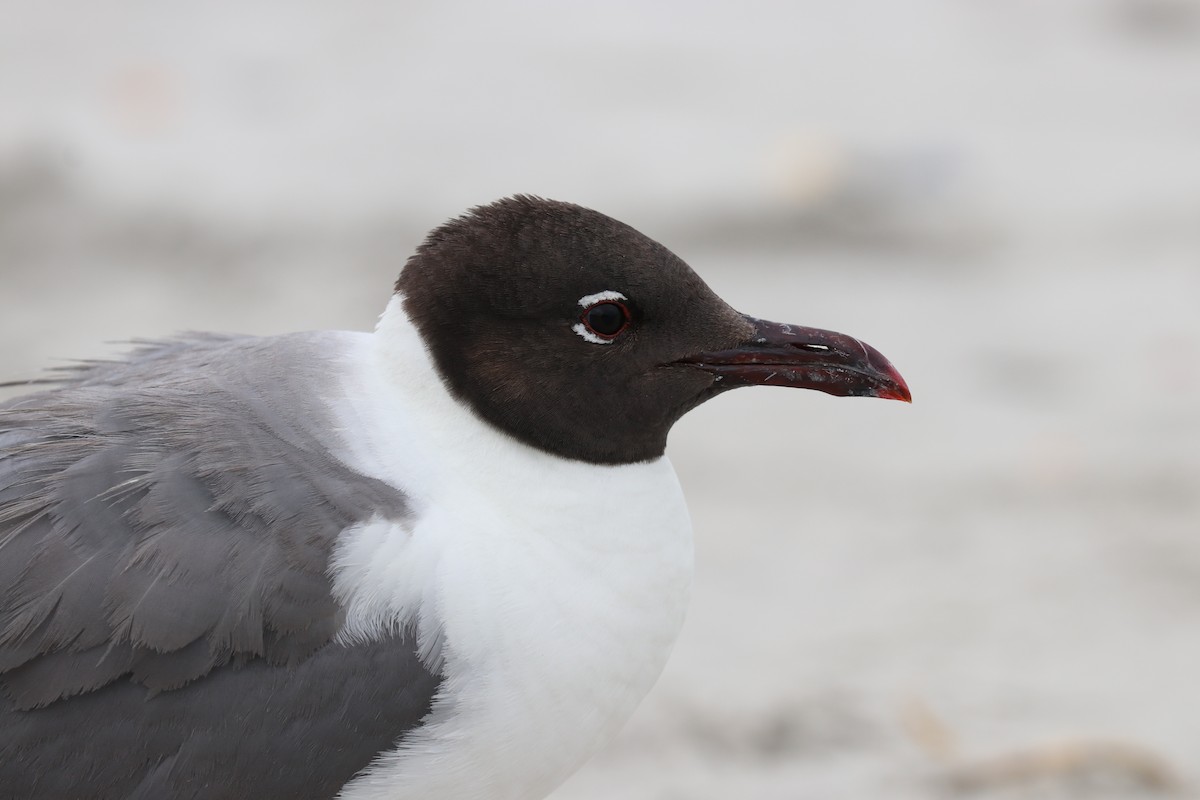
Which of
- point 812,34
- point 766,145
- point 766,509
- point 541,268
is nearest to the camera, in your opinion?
point 541,268

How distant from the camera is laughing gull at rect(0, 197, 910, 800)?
248 centimetres

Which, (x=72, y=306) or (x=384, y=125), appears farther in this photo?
(x=384, y=125)

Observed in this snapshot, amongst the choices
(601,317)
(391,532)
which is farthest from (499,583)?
(601,317)

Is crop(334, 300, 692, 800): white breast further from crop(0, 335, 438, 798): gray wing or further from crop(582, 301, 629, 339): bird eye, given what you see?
crop(582, 301, 629, 339): bird eye

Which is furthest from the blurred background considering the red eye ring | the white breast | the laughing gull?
the red eye ring

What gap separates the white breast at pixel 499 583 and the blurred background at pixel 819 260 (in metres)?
1.14

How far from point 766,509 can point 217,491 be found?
2.78 metres

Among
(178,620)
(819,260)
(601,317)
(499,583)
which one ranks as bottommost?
(178,620)

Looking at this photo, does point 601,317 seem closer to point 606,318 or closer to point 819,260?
point 606,318

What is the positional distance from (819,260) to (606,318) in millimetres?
3613

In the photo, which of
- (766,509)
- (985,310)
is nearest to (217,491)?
(766,509)

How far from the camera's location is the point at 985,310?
19.7 feet

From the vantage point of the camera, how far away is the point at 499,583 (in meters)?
2.62

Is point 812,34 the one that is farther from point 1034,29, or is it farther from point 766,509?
point 766,509
